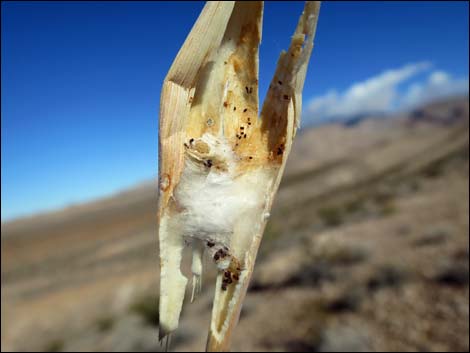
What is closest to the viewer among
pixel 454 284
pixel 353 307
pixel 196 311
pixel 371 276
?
pixel 454 284

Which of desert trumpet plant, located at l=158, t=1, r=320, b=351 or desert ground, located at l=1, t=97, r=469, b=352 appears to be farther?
desert ground, located at l=1, t=97, r=469, b=352

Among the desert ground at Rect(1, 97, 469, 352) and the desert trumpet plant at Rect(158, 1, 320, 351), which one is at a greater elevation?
the desert trumpet plant at Rect(158, 1, 320, 351)

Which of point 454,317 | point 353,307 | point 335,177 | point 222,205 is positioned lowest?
point 335,177

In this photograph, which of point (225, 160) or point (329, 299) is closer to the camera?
point (225, 160)

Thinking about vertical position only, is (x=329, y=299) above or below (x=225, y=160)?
below

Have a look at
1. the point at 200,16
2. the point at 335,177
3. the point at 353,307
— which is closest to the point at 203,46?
the point at 200,16

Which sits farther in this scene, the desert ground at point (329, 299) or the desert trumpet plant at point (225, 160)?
the desert ground at point (329, 299)

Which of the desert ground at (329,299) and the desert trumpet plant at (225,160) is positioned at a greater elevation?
the desert trumpet plant at (225,160)

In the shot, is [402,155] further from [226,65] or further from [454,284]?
[226,65]
